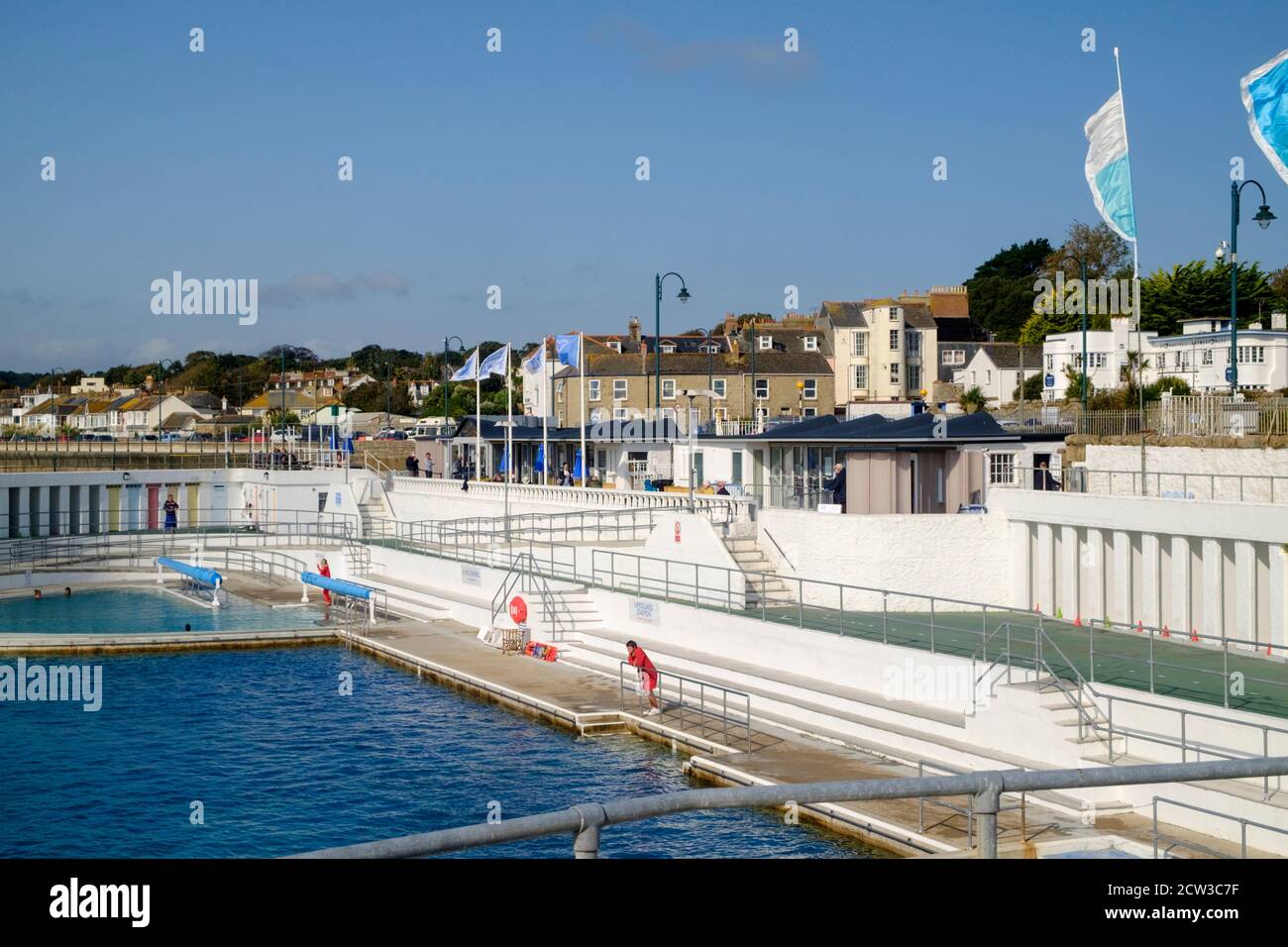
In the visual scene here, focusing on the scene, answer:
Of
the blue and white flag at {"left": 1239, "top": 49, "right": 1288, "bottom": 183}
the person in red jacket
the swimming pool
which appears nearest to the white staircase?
the person in red jacket

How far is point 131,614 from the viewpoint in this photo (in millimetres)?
43781

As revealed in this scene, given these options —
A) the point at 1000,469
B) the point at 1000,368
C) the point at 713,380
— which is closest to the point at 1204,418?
the point at 1000,469

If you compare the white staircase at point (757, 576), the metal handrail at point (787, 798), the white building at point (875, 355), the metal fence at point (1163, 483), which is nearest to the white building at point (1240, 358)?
the white building at point (875, 355)

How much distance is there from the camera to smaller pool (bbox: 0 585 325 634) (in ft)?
133

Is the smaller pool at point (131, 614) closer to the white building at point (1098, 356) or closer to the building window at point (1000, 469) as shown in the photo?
the building window at point (1000, 469)

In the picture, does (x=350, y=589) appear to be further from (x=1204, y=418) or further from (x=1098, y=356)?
(x=1098, y=356)

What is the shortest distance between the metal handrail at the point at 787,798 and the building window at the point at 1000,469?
101 ft

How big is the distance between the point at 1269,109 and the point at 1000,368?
206 feet

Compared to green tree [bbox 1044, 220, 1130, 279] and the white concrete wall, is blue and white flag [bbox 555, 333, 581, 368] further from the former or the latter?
green tree [bbox 1044, 220, 1130, 279]

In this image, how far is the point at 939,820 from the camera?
18031 millimetres

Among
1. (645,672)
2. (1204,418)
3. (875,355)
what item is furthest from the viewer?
(875,355)

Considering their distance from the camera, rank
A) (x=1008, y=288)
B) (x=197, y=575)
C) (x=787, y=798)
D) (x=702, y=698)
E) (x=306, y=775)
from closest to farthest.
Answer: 1. (x=787, y=798)
2. (x=306, y=775)
3. (x=702, y=698)
4. (x=197, y=575)
5. (x=1008, y=288)

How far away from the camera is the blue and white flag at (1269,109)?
2423cm
